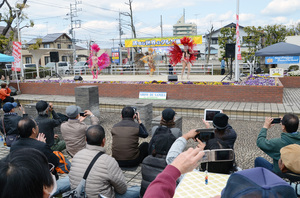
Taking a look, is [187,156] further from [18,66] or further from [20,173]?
[18,66]

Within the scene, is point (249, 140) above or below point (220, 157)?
below

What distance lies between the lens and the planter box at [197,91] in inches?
352

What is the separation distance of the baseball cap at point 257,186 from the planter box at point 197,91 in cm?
870

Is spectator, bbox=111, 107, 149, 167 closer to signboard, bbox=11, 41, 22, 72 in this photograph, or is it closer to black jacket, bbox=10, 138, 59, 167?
black jacket, bbox=10, 138, 59, 167

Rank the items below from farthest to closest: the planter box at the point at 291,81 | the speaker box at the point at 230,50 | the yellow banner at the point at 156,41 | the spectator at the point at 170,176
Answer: the yellow banner at the point at 156,41
the planter box at the point at 291,81
the speaker box at the point at 230,50
the spectator at the point at 170,176

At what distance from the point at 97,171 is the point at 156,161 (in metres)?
0.59

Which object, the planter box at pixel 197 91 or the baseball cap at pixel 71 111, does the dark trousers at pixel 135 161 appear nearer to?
the baseball cap at pixel 71 111

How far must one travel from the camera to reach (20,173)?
976mm

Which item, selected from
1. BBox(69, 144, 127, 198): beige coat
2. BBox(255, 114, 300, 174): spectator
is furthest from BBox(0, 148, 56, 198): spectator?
BBox(255, 114, 300, 174): spectator

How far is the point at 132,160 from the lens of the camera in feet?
12.8

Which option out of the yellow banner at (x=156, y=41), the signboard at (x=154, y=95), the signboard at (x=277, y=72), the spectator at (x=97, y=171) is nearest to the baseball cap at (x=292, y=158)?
→ the spectator at (x=97, y=171)

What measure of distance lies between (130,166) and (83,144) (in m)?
Answer: 0.88

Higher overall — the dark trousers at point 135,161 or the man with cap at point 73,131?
the man with cap at point 73,131

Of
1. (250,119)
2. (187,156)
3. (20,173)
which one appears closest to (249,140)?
(250,119)
